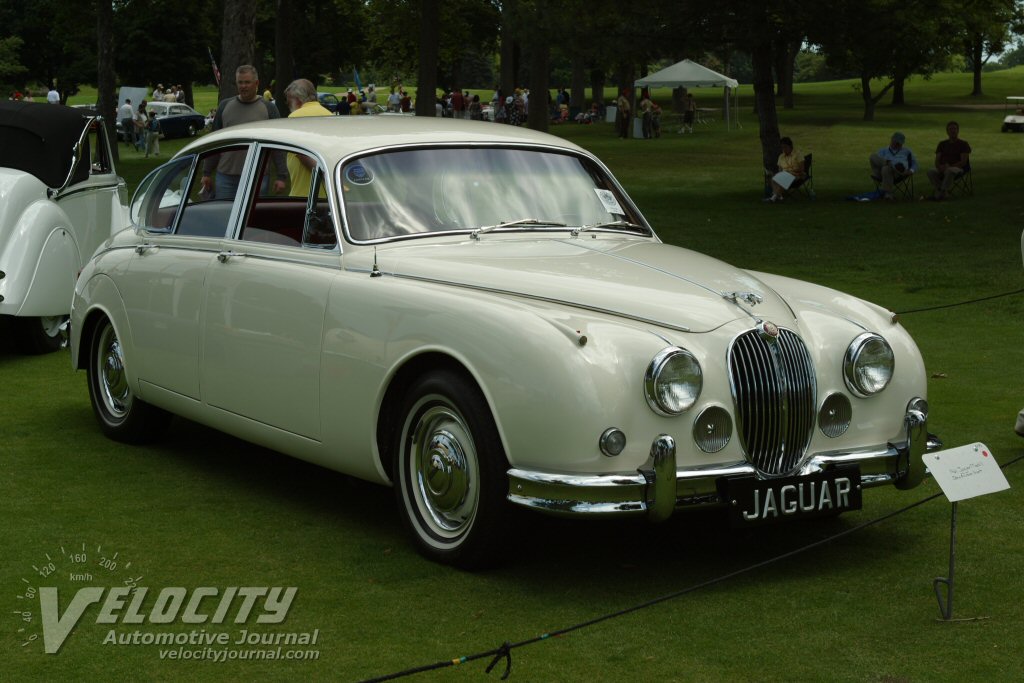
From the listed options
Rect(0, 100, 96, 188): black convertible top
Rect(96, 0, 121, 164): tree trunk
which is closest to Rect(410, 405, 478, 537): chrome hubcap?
Rect(0, 100, 96, 188): black convertible top

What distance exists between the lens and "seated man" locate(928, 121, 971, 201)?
2383 centimetres

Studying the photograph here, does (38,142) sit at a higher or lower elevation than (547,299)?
higher

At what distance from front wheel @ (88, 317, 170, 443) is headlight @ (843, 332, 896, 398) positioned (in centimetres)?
408

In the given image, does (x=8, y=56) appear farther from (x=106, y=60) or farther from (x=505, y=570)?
(x=505, y=570)

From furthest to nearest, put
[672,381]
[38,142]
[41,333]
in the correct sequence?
1. [38,142]
2. [41,333]
3. [672,381]

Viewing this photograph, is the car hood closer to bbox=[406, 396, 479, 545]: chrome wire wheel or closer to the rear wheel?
bbox=[406, 396, 479, 545]: chrome wire wheel

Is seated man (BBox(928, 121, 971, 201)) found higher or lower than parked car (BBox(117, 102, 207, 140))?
lower

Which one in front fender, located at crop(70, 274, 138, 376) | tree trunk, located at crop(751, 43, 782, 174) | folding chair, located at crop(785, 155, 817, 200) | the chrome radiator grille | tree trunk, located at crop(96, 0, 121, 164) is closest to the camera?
the chrome radiator grille

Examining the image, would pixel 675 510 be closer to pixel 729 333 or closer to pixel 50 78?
pixel 729 333

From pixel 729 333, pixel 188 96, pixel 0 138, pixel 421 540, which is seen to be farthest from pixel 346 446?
pixel 188 96

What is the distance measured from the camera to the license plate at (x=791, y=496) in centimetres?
514

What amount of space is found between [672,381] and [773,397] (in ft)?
1.62

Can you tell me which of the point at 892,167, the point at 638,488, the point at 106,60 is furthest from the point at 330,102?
the point at 638,488

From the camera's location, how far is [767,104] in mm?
26141
